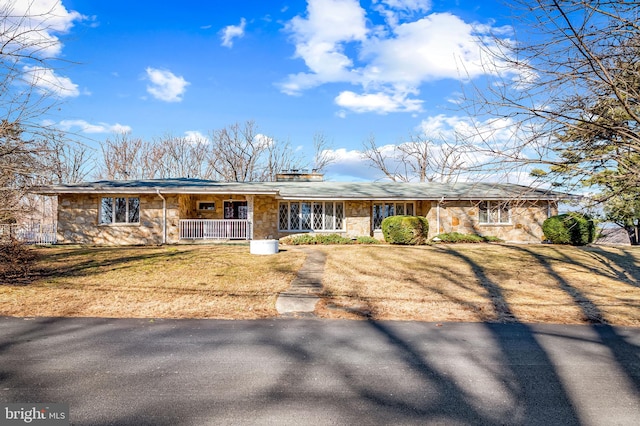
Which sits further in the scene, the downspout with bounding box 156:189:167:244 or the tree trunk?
the tree trunk

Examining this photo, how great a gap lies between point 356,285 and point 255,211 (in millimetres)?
10105

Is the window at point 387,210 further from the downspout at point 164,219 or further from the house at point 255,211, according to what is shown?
the downspout at point 164,219

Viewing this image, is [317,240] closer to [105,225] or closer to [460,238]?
[460,238]

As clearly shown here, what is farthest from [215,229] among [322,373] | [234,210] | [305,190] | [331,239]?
[322,373]

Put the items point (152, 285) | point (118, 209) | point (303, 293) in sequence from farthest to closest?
1. point (118, 209)
2. point (152, 285)
3. point (303, 293)

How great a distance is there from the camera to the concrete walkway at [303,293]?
22.5ft

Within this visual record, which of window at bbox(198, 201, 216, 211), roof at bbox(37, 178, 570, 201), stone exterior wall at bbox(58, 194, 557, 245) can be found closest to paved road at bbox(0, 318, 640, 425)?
roof at bbox(37, 178, 570, 201)

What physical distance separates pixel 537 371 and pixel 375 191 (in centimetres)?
1532

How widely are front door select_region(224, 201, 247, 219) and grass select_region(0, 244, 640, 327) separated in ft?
17.4

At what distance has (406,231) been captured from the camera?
15672 mm

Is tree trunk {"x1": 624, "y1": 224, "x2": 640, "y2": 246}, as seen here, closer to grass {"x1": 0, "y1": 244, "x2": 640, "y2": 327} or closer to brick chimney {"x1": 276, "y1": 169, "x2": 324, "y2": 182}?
grass {"x1": 0, "y1": 244, "x2": 640, "y2": 327}

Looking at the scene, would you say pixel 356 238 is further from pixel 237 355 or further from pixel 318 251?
pixel 237 355

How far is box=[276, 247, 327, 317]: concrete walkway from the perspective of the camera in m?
6.84

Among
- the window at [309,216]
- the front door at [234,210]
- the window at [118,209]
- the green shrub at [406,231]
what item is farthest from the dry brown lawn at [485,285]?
the window at [118,209]
